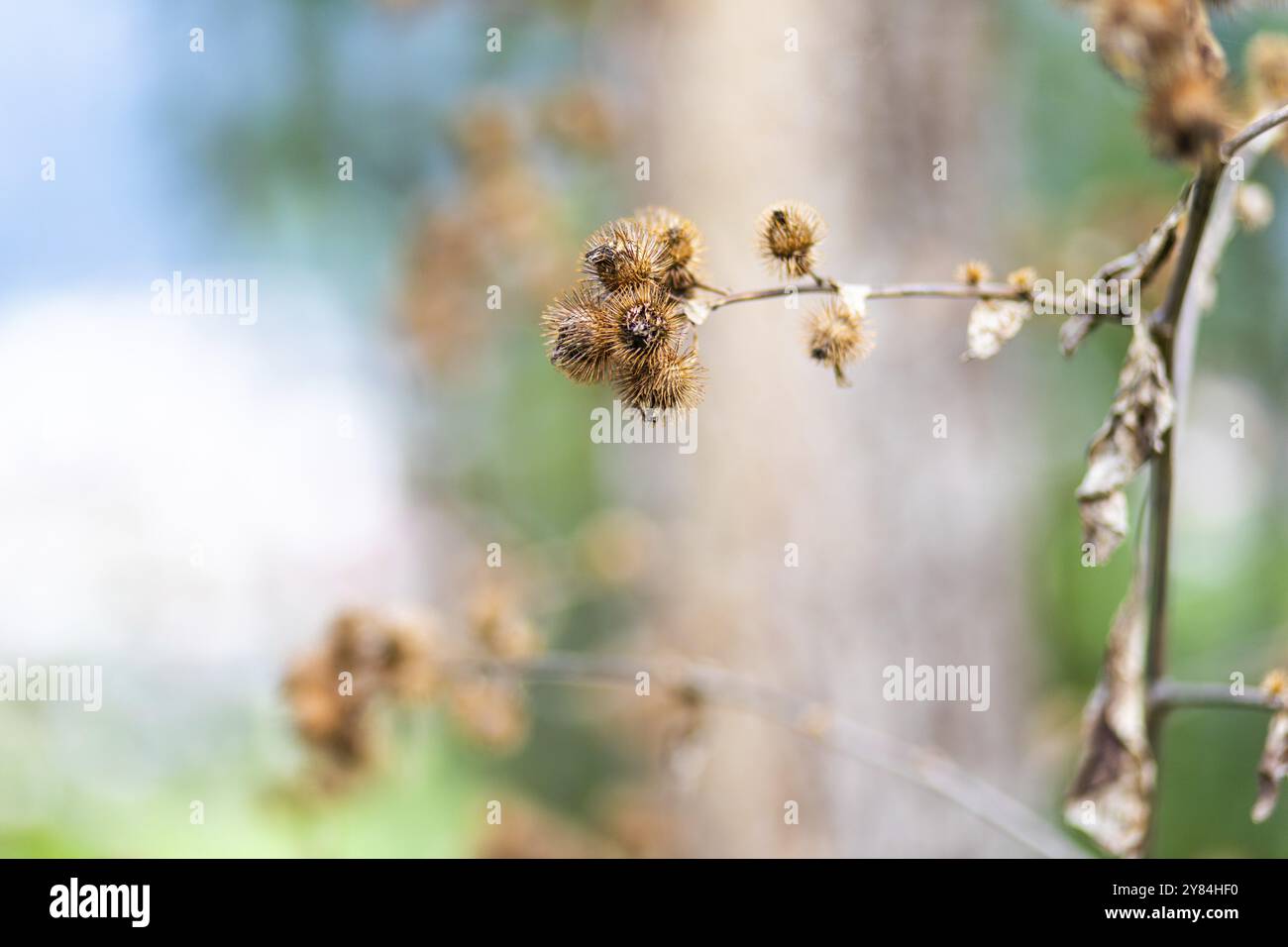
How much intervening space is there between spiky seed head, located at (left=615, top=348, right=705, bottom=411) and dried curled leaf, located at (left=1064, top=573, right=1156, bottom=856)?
1.47 ft

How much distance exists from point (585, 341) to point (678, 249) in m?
0.11

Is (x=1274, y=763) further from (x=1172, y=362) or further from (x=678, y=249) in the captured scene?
(x=678, y=249)

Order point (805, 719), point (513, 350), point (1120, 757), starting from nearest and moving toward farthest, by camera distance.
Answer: point (1120, 757)
point (805, 719)
point (513, 350)

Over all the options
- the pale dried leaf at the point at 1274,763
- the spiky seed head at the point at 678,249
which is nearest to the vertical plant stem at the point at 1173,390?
the pale dried leaf at the point at 1274,763

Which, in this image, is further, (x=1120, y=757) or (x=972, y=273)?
(x=1120, y=757)

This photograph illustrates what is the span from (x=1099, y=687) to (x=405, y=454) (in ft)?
15.0

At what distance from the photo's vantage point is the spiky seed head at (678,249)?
715 millimetres

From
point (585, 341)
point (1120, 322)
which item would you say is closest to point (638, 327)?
point (585, 341)

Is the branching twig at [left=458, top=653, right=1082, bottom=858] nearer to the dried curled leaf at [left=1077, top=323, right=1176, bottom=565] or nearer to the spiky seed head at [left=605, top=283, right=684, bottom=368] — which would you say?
the dried curled leaf at [left=1077, top=323, right=1176, bottom=565]

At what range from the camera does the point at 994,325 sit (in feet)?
2.49

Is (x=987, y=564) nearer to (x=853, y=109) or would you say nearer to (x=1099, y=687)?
(x=853, y=109)

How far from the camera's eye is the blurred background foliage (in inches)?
88.9

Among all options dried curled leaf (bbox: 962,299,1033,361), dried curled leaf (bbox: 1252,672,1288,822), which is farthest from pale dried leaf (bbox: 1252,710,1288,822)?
dried curled leaf (bbox: 962,299,1033,361)
